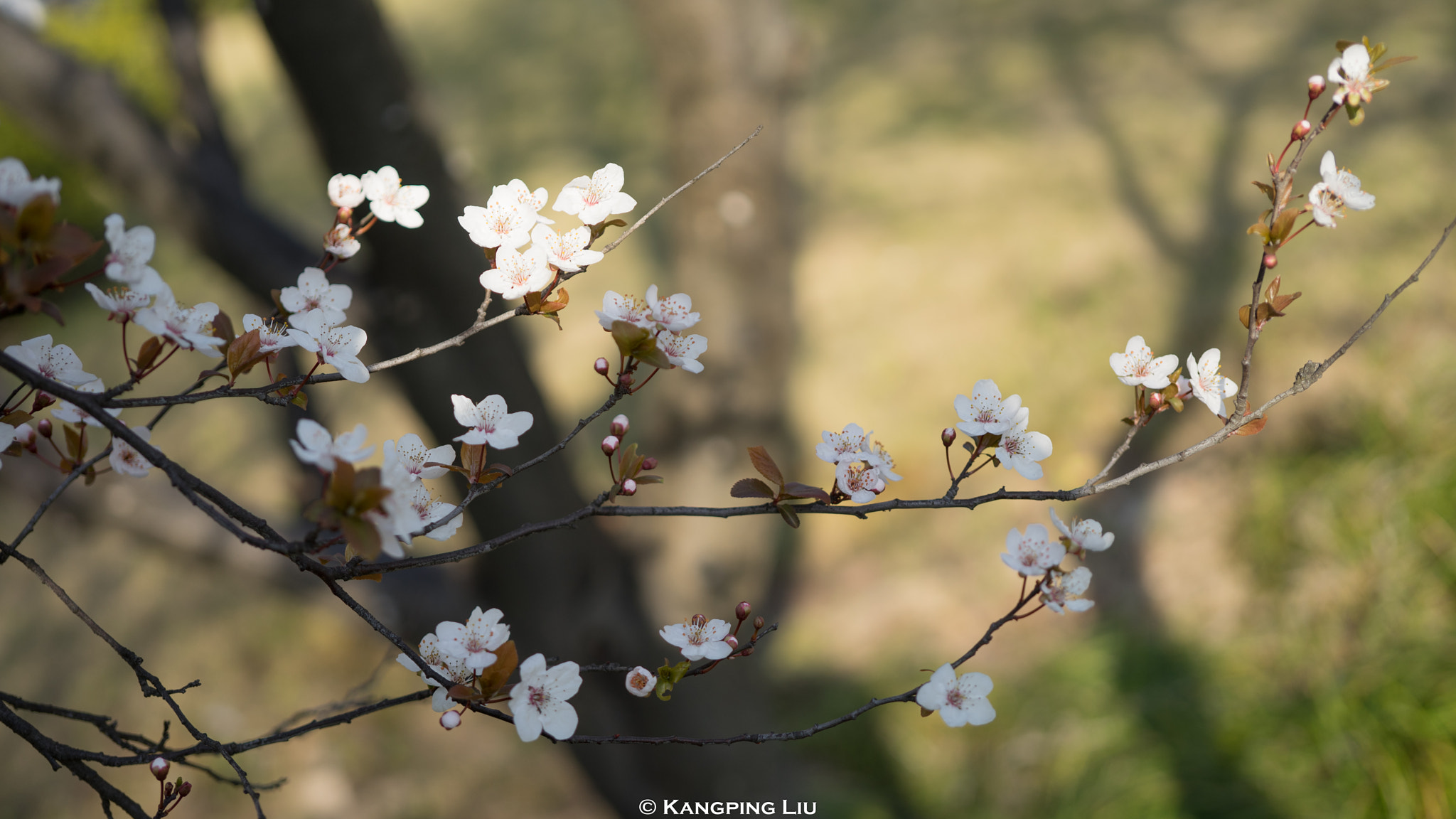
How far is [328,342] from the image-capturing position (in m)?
0.78

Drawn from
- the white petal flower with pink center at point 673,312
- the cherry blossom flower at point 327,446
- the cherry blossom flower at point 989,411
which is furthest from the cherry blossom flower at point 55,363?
the cherry blossom flower at point 989,411

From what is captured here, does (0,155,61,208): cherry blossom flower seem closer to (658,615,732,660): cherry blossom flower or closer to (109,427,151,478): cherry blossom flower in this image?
(109,427,151,478): cherry blossom flower

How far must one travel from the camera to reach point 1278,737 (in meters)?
2.39

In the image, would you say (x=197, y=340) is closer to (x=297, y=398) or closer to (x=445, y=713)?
(x=297, y=398)

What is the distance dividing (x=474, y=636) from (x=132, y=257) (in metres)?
0.41

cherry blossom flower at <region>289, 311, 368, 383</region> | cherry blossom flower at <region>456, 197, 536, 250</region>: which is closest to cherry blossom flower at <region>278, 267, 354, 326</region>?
cherry blossom flower at <region>289, 311, 368, 383</region>

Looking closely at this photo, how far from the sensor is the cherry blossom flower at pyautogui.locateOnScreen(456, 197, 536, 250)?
80cm

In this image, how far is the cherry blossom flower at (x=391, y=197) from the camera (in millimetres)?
851

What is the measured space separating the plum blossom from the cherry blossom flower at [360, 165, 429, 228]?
77 cm

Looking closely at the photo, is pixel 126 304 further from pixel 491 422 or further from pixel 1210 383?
pixel 1210 383

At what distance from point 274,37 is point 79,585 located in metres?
4.35

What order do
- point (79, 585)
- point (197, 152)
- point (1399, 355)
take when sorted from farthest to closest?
Result: 1. point (79, 585)
2. point (1399, 355)
3. point (197, 152)

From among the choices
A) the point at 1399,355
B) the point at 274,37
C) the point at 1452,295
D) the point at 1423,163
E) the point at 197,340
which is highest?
the point at 1423,163

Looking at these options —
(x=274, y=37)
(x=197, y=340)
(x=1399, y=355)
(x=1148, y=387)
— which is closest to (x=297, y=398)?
(x=197, y=340)
